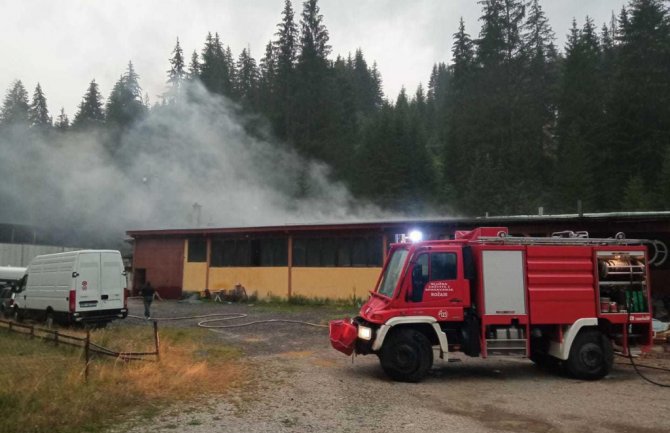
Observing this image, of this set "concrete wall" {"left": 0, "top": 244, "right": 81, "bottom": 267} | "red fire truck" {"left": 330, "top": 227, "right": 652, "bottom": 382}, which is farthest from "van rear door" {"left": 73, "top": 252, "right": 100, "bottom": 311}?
"concrete wall" {"left": 0, "top": 244, "right": 81, "bottom": 267}

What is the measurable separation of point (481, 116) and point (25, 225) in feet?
137

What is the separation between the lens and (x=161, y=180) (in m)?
43.6

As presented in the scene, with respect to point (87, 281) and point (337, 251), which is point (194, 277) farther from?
point (87, 281)

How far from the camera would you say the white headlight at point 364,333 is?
8.88m

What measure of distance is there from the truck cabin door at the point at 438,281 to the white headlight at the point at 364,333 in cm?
92

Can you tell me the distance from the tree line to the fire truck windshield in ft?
84.5

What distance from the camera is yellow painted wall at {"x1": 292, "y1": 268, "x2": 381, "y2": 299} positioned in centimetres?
2148

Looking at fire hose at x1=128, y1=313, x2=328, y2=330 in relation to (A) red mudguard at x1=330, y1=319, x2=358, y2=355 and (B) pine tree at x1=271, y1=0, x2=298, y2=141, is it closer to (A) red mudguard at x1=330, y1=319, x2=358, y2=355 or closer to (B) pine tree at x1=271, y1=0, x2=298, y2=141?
(A) red mudguard at x1=330, y1=319, x2=358, y2=355

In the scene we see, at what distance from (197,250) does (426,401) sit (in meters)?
20.3

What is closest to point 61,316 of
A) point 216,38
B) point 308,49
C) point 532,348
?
point 532,348

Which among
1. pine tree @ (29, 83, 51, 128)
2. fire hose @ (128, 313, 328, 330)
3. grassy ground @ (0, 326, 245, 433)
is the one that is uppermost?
pine tree @ (29, 83, 51, 128)

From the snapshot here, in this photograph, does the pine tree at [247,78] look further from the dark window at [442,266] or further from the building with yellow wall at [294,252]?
the dark window at [442,266]

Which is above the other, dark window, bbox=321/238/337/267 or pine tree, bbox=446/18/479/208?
pine tree, bbox=446/18/479/208

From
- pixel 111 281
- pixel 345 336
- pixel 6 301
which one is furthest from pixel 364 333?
pixel 6 301
